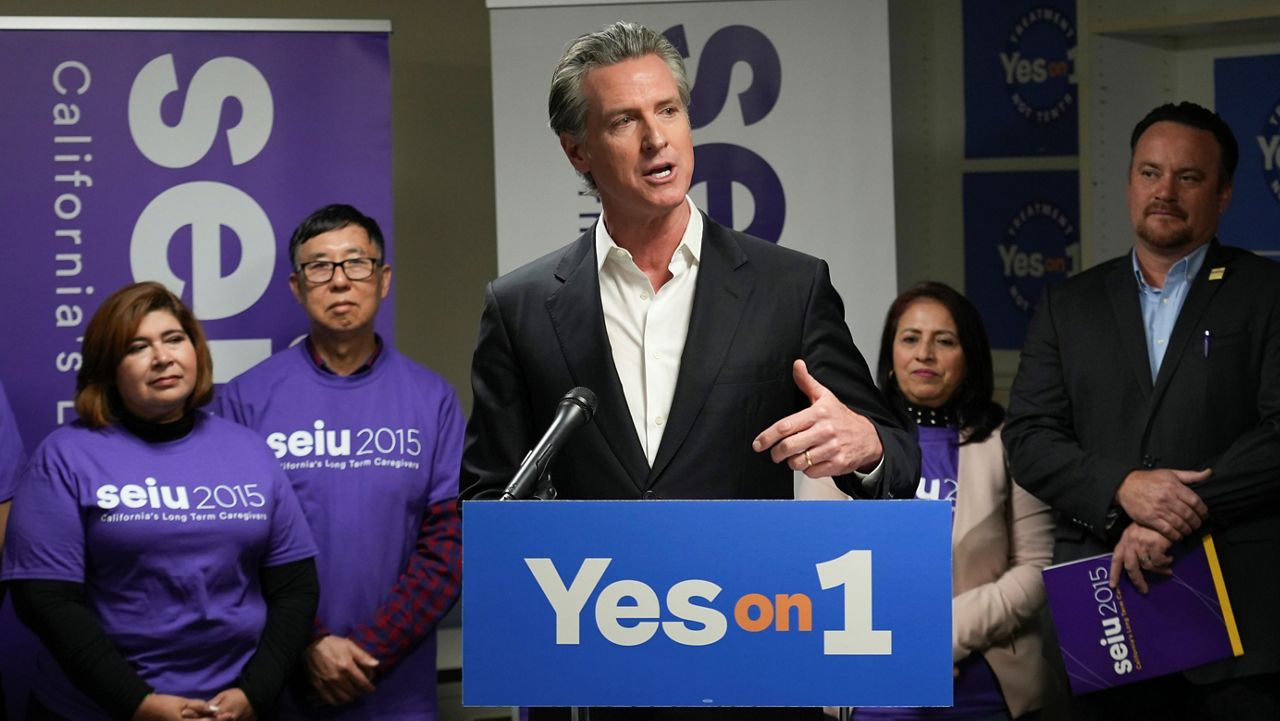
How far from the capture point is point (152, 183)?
12.9 ft

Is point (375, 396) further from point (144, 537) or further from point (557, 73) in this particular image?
point (557, 73)

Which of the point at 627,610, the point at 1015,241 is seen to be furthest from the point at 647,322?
the point at 1015,241

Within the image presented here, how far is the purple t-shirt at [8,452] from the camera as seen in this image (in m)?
3.51

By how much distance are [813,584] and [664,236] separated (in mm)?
633

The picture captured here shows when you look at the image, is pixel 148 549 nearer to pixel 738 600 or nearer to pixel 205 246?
pixel 205 246

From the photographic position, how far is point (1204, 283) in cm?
330

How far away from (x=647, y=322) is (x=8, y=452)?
228 cm

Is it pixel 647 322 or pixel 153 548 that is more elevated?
pixel 647 322

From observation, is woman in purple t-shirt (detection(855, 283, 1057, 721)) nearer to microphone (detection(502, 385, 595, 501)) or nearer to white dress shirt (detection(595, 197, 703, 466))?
white dress shirt (detection(595, 197, 703, 466))

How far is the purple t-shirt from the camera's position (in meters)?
3.51

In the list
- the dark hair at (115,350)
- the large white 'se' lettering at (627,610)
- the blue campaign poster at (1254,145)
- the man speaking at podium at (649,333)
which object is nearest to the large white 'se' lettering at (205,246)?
the dark hair at (115,350)

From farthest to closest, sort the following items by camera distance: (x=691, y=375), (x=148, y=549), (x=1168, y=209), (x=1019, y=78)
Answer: (x=1019, y=78)
(x=1168, y=209)
(x=148, y=549)
(x=691, y=375)

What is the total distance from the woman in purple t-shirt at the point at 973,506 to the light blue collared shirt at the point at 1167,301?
41cm

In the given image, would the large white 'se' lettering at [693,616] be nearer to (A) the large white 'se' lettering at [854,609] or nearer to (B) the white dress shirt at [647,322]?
(A) the large white 'se' lettering at [854,609]
